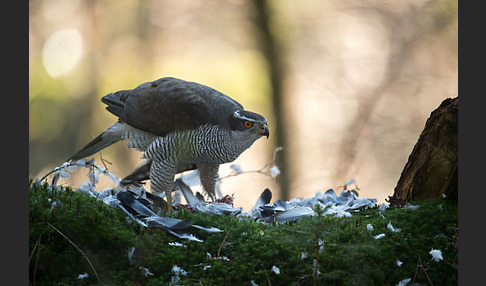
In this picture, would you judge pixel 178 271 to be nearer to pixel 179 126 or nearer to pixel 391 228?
pixel 391 228

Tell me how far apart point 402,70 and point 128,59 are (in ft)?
5.48

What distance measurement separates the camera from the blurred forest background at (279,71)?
232 centimetres

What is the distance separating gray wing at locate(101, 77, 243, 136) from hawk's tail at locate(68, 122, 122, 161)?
0.31ft

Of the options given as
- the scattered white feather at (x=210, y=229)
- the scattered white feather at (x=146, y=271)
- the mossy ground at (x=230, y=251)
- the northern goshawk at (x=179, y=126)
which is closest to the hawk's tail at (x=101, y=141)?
the northern goshawk at (x=179, y=126)

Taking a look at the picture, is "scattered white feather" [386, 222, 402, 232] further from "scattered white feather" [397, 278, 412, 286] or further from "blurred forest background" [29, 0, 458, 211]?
"blurred forest background" [29, 0, 458, 211]

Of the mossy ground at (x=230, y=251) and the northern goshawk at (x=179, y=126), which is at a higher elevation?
the northern goshawk at (x=179, y=126)

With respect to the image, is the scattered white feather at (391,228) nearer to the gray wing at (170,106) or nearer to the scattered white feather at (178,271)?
the scattered white feather at (178,271)

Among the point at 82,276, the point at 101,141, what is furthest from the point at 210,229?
the point at 101,141

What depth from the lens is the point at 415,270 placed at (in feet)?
4.60

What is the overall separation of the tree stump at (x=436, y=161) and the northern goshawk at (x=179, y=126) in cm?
85

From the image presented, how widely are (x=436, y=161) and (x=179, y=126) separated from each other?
50.5 inches

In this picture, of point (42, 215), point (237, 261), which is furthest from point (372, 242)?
point (42, 215)

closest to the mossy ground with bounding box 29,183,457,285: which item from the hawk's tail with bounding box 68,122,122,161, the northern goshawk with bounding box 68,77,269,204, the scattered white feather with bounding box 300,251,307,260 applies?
the scattered white feather with bounding box 300,251,307,260

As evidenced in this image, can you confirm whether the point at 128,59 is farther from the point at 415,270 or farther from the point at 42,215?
the point at 415,270
